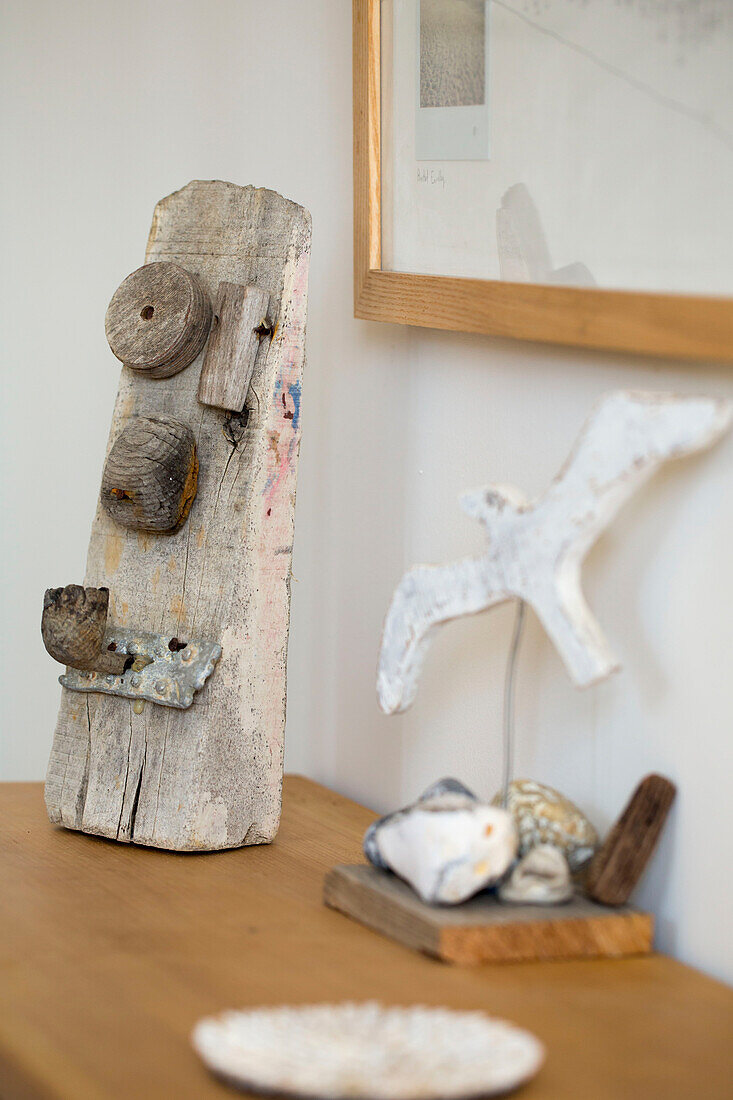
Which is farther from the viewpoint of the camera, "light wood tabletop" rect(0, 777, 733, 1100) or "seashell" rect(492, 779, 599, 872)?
"seashell" rect(492, 779, 599, 872)

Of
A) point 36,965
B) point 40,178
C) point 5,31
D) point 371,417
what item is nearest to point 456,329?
point 371,417

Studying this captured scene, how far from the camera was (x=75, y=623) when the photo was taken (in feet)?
3.30

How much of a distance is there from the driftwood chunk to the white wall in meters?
0.02

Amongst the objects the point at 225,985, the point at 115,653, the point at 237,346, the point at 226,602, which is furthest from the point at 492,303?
the point at 225,985

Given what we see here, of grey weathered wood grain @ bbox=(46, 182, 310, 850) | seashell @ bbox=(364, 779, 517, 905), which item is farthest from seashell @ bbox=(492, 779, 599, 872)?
grey weathered wood grain @ bbox=(46, 182, 310, 850)

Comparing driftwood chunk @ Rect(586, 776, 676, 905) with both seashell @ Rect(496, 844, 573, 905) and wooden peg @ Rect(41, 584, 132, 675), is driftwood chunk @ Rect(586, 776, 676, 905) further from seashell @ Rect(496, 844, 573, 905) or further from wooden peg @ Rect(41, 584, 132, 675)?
wooden peg @ Rect(41, 584, 132, 675)

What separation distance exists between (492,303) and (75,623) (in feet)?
1.33

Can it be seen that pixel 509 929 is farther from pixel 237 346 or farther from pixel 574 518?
pixel 237 346

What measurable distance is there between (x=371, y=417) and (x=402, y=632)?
1.14 feet

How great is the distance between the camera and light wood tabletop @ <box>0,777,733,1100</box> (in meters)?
0.66

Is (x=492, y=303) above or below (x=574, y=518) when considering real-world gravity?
above

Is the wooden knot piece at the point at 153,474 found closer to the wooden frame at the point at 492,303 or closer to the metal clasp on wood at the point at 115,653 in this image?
the metal clasp on wood at the point at 115,653

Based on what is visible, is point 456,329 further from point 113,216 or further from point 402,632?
point 113,216

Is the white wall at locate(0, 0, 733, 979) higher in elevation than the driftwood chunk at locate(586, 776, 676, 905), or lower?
higher
